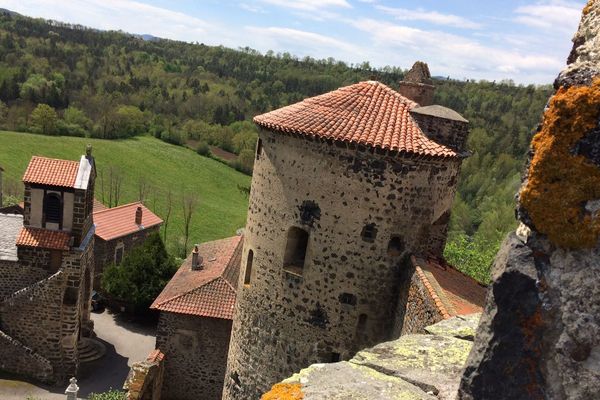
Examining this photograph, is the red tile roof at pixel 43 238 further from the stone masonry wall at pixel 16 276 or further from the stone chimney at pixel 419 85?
the stone chimney at pixel 419 85

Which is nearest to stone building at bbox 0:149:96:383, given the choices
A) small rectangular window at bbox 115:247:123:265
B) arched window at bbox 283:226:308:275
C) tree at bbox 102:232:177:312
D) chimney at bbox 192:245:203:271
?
chimney at bbox 192:245:203:271

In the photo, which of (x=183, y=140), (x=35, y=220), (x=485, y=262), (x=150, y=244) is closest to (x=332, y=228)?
(x=35, y=220)

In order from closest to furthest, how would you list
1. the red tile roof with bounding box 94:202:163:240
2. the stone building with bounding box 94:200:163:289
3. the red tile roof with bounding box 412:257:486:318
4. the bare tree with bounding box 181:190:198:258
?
the red tile roof with bounding box 412:257:486:318
the stone building with bounding box 94:200:163:289
the red tile roof with bounding box 94:202:163:240
the bare tree with bounding box 181:190:198:258

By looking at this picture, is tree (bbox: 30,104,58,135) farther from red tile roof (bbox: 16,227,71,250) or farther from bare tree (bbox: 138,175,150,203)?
red tile roof (bbox: 16,227,71,250)

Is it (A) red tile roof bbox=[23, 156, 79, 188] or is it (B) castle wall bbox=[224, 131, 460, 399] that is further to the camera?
(A) red tile roof bbox=[23, 156, 79, 188]

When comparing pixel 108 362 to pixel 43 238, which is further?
pixel 108 362

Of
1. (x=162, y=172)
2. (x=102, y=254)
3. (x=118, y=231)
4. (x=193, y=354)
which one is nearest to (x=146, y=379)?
(x=193, y=354)

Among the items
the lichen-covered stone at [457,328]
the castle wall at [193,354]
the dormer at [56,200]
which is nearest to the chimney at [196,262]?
the castle wall at [193,354]

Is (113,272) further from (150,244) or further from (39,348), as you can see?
(39,348)

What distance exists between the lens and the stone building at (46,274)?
18609mm

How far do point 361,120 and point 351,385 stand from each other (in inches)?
302

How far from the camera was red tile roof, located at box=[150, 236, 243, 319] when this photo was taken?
58.6ft

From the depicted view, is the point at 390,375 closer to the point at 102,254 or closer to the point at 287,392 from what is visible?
the point at 287,392

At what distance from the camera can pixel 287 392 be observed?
3.60m
